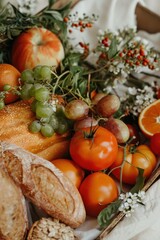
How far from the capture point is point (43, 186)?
1106mm

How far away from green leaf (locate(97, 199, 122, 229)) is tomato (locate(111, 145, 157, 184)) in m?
0.13

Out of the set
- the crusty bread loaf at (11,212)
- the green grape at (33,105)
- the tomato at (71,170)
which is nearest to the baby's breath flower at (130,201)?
the tomato at (71,170)

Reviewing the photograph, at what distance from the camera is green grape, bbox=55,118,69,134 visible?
51.9 inches

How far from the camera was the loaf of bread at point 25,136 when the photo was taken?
4.17ft

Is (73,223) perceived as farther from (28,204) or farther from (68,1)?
(68,1)

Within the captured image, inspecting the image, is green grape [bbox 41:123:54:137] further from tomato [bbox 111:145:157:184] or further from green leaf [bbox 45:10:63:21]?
green leaf [bbox 45:10:63:21]

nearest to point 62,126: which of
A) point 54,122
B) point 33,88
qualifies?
point 54,122

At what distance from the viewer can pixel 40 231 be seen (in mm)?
1055

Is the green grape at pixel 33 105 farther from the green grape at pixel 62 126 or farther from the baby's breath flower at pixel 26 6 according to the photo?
the baby's breath flower at pixel 26 6

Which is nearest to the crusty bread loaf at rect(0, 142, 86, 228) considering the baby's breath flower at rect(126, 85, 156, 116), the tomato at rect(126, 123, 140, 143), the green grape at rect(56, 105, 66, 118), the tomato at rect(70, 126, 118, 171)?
the tomato at rect(70, 126, 118, 171)

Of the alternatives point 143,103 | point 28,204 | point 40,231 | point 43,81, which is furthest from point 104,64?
point 40,231

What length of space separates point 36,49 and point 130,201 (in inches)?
24.9

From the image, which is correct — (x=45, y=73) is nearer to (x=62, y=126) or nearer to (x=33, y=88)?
(x=33, y=88)

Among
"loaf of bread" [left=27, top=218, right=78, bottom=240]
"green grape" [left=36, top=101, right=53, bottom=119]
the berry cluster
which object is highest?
the berry cluster
